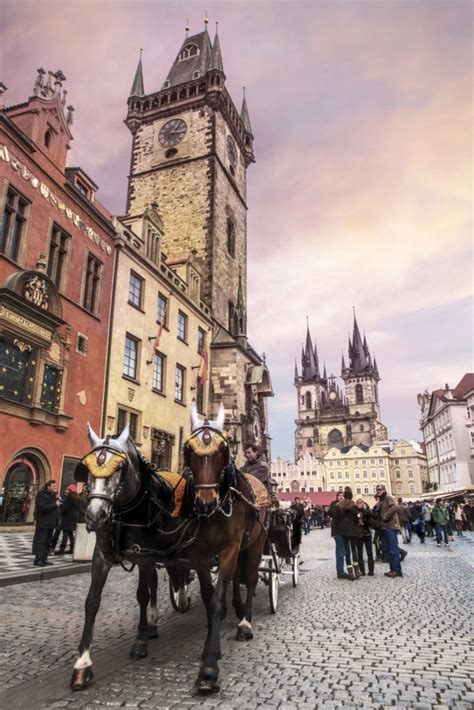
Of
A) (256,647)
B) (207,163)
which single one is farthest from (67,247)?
(207,163)

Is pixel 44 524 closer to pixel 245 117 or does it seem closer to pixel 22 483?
pixel 22 483

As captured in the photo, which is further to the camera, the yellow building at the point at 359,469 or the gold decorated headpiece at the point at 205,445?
the yellow building at the point at 359,469

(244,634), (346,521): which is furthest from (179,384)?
(244,634)

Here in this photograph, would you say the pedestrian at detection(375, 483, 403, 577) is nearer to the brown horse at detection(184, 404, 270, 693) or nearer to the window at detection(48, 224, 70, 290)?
the brown horse at detection(184, 404, 270, 693)

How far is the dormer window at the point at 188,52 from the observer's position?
144 feet

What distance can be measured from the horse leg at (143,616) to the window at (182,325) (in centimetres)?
2137

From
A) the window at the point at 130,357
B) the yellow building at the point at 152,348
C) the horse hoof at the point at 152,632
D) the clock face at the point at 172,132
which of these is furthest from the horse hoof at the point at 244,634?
the clock face at the point at 172,132

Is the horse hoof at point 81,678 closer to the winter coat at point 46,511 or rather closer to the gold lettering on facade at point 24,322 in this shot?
the winter coat at point 46,511

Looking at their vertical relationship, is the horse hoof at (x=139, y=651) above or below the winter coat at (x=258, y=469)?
below

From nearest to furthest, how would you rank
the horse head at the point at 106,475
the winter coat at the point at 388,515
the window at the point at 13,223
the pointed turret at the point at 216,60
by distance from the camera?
the horse head at the point at 106,475
the winter coat at the point at 388,515
the window at the point at 13,223
the pointed turret at the point at 216,60

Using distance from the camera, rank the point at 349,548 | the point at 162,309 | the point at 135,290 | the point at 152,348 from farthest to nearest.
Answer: the point at 162,309 < the point at 152,348 < the point at 135,290 < the point at 349,548

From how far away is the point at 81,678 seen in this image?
12.2ft

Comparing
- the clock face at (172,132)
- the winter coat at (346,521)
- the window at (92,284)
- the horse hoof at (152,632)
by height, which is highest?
the clock face at (172,132)

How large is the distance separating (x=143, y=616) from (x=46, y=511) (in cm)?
701
